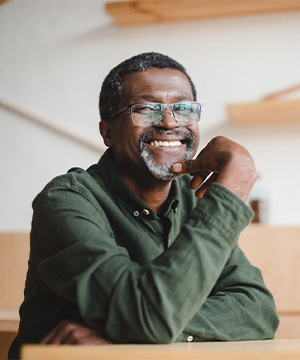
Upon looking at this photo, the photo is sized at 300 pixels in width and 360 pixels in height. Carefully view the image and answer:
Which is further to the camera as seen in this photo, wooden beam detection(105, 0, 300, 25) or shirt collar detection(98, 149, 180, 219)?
wooden beam detection(105, 0, 300, 25)

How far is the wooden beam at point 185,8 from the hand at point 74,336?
202cm

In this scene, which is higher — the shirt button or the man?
the man

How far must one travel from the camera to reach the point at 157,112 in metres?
1.54

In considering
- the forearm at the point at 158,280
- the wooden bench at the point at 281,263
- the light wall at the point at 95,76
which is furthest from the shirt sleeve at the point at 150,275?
the light wall at the point at 95,76

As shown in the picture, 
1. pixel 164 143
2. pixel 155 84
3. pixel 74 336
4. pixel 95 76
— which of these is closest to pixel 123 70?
pixel 155 84

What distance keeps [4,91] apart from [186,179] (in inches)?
68.0

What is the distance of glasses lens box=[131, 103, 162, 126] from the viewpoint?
1.54m

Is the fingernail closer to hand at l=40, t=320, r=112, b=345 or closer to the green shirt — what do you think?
the green shirt

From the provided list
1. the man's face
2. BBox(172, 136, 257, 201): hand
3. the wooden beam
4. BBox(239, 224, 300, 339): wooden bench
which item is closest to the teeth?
the man's face

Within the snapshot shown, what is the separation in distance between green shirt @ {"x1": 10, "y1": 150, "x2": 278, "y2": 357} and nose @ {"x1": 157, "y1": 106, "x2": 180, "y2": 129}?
0.18 meters

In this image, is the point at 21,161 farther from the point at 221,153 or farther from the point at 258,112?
the point at 221,153

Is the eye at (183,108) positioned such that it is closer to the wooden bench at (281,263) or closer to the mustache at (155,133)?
the mustache at (155,133)

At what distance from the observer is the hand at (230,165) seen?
120cm

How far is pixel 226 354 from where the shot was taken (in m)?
0.83
